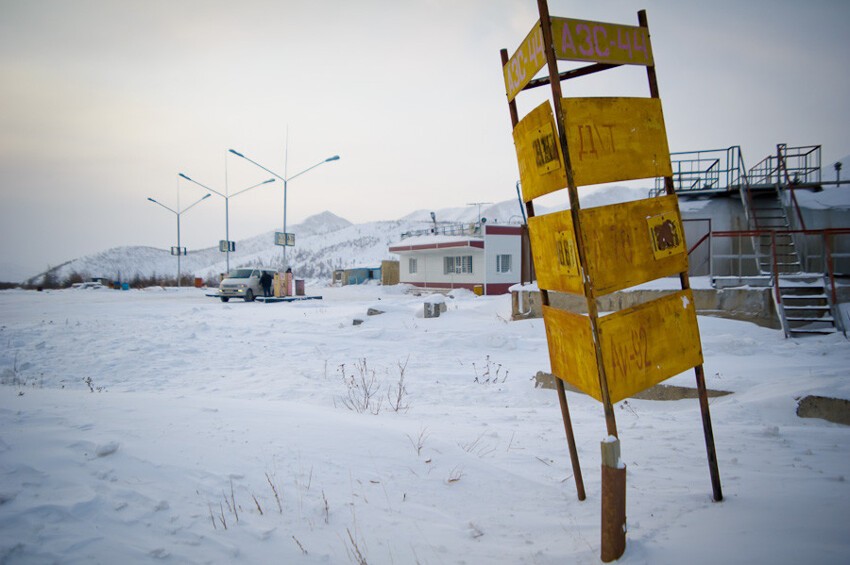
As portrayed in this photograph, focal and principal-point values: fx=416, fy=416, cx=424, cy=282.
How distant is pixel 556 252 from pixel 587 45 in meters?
1.21

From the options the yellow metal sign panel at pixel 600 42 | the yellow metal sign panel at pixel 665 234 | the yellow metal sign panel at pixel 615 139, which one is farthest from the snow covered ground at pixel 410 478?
the yellow metal sign panel at pixel 600 42

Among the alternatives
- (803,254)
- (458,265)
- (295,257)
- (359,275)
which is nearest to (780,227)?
(803,254)

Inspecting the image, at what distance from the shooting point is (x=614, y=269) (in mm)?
A: 2355

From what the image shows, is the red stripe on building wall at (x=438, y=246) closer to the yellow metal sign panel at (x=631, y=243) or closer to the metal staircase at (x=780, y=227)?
the metal staircase at (x=780, y=227)

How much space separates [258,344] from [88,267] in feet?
369

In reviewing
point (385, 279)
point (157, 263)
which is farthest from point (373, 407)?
point (157, 263)

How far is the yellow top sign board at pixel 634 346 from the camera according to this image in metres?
2.36

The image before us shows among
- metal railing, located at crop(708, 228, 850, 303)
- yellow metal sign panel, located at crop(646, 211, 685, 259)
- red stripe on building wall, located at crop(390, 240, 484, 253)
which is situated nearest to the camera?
yellow metal sign panel, located at crop(646, 211, 685, 259)

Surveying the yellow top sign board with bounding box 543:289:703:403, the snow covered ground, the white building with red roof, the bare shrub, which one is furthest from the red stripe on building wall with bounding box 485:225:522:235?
the yellow top sign board with bounding box 543:289:703:403

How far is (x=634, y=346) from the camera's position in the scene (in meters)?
2.45

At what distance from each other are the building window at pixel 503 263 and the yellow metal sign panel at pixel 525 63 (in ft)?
91.7

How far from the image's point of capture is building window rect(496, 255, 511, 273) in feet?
100

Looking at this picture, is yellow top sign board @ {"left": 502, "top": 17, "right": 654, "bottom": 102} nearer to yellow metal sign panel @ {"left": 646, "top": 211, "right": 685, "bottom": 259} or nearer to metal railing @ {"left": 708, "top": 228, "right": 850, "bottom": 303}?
yellow metal sign panel @ {"left": 646, "top": 211, "right": 685, "bottom": 259}

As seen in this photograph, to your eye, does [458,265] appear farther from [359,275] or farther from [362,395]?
[362,395]
